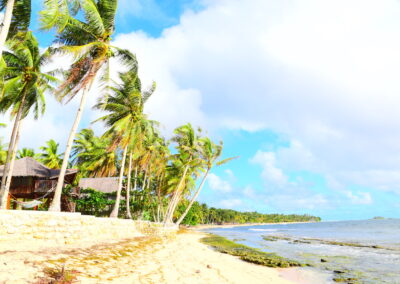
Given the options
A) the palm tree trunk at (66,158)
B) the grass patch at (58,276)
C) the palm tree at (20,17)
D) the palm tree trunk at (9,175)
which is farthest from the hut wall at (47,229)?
the palm tree at (20,17)

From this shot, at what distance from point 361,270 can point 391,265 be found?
111 inches

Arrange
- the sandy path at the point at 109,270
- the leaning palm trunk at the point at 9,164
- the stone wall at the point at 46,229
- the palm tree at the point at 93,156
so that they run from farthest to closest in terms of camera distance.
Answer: the palm tree at the point at 93,156
the leaning palm trunk at the point at 9,164
the stone wall at the point at 46,229
the sandy path at the point at 109,270

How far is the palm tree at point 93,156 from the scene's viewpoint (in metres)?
31.8

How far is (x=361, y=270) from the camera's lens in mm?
11594

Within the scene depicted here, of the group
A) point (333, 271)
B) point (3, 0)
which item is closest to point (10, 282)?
point (3, 0)

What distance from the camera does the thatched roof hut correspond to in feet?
86.7

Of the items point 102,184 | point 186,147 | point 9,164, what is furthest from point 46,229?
point 102,184

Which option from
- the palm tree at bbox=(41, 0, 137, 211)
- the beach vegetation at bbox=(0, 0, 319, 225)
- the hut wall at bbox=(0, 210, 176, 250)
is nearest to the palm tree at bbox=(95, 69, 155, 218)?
the beach vegetation at bbox=(0, 0, 319, 225)

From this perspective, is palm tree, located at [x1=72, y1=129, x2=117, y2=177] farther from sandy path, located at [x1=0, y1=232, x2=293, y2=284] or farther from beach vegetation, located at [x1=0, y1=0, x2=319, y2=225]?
sandy path, located at [x1=0, y1=232, x2=293, y2=284]

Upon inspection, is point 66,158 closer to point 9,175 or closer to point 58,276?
point 9,175

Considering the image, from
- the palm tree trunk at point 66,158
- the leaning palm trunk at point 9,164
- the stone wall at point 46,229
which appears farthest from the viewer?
the leaning palm trunk at point 9,164

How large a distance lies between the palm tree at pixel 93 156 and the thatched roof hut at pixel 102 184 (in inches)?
166

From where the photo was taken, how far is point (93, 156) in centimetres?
3294

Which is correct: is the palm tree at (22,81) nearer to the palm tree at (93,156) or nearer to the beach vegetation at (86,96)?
the beach vegetation at (86,96)
